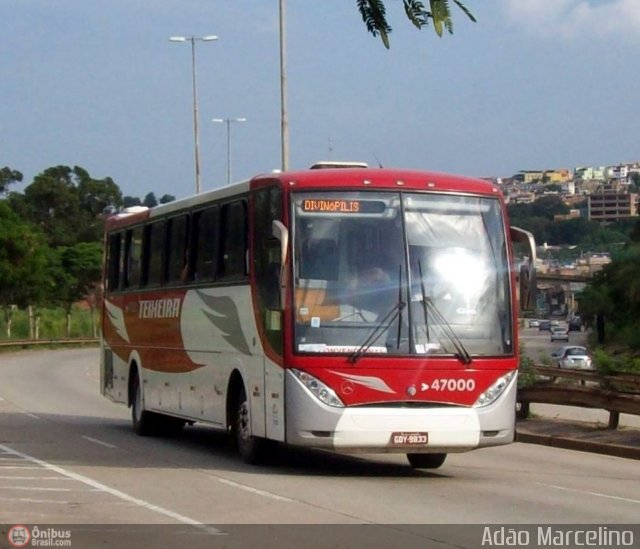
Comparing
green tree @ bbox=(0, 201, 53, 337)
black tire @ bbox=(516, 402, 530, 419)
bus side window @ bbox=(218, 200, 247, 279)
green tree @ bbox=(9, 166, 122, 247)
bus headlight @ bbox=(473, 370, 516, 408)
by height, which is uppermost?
green tree @ bbox=(9, 166, 122, 247)

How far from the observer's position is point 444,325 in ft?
50.3

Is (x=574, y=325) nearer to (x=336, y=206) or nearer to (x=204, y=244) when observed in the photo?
(x=204, y=244)

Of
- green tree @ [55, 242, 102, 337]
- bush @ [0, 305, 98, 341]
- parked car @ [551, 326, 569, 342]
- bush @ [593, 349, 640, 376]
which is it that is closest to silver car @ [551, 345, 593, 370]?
bush @ [593, 349, 640, 376]

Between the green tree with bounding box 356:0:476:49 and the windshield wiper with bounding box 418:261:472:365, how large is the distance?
25.1ft

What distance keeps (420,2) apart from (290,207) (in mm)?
7993

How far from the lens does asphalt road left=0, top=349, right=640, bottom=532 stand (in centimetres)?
1229

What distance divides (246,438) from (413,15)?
9.83 meters

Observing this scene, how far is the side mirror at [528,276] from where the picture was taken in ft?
51.5

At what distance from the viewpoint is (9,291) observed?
73062mm

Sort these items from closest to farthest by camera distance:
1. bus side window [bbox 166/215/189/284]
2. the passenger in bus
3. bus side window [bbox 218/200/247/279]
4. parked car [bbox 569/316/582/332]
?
1. the passenger in bus
2. bus side window [bbox 218/200/247/279]
3. bus side window [bbox 166/215/189/284]
4. parked car [bbox 569/316/582/332]

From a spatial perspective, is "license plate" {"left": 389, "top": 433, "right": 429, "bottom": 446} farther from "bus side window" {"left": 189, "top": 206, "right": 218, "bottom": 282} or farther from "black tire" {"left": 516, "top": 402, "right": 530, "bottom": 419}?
"black tire" {"left": 516, "top": 402, "right": 530, "bottom": 419}

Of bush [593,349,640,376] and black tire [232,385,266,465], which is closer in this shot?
black tire [232,385,266,465]

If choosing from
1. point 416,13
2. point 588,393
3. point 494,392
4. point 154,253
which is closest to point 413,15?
point 416,13
